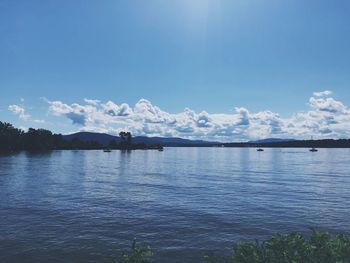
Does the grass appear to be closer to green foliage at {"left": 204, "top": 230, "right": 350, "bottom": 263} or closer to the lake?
green foliage at {"left": 204, "top": 230, "right": 350, "bottom": 263}

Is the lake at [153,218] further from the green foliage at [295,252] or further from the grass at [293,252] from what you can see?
the green foliage at [295,252]

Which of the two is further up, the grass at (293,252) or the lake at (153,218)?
the grass at (293,252)

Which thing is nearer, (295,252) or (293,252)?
(293,252)

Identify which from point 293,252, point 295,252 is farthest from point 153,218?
point 293,252

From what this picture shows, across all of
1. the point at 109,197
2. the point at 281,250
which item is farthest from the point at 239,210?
the point at 281,250

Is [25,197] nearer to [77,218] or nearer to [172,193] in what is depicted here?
[77,218]

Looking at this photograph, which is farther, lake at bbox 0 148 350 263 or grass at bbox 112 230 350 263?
lake at bbox 0 148 350 263

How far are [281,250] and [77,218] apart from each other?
3108 cm

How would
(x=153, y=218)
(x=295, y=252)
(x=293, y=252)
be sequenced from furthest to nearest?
(x=153, y=218), (x=295, y=252), (x=293, y=252)

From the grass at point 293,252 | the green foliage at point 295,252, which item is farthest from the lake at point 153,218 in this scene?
the green foliage at point 295,252

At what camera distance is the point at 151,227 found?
34.2 m

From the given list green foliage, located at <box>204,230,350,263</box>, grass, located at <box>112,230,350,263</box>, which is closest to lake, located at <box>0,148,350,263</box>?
grass, located at <box>112,230,350,263</box>

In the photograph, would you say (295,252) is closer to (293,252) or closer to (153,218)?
(293,252)

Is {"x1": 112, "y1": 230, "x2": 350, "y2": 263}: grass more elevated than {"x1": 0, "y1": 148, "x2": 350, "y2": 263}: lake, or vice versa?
{"x1": 112, "y1": 230, "x2": 350, "y2": 263}: grass
